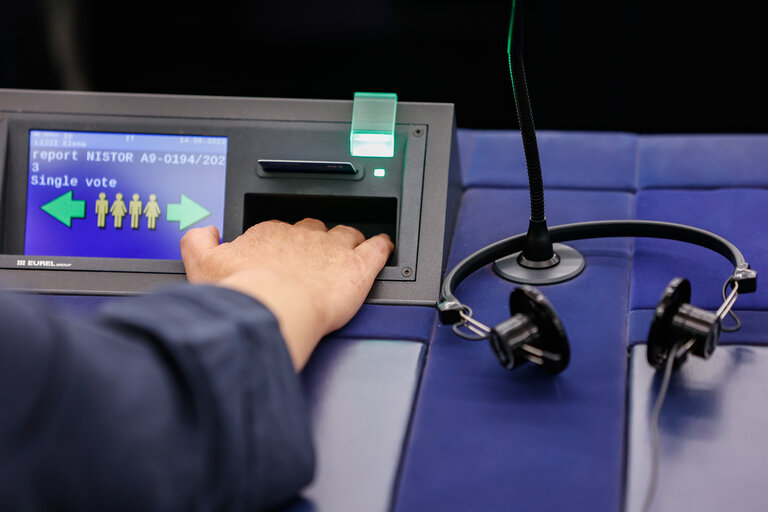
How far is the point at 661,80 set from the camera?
6.94 ft

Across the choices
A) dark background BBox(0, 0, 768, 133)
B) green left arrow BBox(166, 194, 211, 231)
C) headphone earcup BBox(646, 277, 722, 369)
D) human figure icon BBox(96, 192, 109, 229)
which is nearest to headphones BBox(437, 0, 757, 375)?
headphone earcup BBox(646, 277, 722, 369)

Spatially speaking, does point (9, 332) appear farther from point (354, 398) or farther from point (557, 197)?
point (557, 197)

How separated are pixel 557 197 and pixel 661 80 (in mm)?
1187

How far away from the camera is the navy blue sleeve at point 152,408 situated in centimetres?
47

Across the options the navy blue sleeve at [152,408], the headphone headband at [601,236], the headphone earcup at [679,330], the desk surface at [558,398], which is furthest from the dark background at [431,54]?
the navy blue sleeve at [152,408]

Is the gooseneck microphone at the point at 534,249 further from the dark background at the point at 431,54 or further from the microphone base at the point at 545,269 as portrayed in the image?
the dark background at the point at 431,54

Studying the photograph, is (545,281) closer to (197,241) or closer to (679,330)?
(679,330)

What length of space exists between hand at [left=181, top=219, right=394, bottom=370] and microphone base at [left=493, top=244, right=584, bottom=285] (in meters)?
0.14

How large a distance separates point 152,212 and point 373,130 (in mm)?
304

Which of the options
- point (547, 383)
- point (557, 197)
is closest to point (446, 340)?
point (547, 383)

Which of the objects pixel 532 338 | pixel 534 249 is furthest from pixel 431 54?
pixel 532 338

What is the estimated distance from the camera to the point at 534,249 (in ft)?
3.07

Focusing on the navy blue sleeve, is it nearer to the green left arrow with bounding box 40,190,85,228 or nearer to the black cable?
the black cable

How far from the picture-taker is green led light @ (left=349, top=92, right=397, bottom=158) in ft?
3.26
